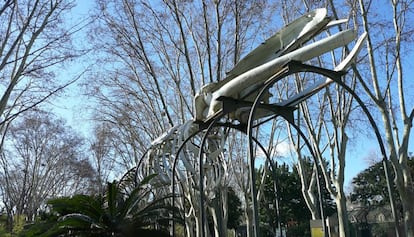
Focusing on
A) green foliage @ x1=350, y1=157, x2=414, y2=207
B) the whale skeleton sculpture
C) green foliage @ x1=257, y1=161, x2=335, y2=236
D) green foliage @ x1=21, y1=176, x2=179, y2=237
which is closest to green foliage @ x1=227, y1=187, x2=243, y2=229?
green foliage @ x1=257, y1=161, x2=335, y2=236

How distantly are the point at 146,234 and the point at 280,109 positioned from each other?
446cm

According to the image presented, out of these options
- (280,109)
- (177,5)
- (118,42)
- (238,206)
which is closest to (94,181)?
(238,206)

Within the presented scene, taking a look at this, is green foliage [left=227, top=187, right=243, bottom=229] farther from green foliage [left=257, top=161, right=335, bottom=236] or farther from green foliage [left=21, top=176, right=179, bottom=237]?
green foliage [left=21, top=176, right=179, bottom=237]

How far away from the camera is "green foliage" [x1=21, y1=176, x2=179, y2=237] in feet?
29.9

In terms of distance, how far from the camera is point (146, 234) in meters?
9.09

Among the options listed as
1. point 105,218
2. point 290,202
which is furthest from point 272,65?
point 290,202

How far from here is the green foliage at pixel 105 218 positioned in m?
9.10

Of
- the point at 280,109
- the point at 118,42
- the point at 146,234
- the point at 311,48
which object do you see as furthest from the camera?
the point at 118,42

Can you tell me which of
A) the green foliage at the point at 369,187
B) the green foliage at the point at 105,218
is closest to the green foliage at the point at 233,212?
the green foliage at the point at 369,187

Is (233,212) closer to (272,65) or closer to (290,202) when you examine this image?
(290,202)

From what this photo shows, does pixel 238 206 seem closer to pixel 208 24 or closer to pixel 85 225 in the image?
pixel 208 24

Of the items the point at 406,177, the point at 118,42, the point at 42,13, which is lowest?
the point at 406,177

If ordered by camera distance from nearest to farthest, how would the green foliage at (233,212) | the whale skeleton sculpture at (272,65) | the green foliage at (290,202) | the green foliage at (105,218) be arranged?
the whale skeleton sculpture at (272,65)
the green foliage at (105,218)
the green foliage at (290,202)
the green foliage at (233,212)

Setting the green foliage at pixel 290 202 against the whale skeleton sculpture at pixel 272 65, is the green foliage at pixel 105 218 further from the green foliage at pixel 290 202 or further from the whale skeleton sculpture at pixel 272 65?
the green foliage at pixel 290 202
